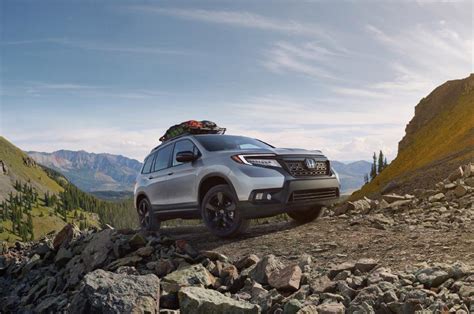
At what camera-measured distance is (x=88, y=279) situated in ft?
21.8

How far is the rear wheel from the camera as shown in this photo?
12.1 meters

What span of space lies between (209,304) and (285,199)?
3463 millimetres

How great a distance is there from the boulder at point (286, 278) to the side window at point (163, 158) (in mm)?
5708

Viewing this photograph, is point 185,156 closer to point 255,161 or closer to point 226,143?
point 226,143

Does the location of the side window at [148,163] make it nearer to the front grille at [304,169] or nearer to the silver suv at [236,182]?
the silver suv at [236,182]

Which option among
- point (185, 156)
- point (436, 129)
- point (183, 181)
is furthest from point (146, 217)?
point (436, 129)

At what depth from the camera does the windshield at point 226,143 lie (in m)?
10.3

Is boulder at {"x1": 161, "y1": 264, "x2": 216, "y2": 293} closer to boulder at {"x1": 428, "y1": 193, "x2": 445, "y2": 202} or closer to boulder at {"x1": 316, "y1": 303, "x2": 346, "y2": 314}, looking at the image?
boulder at {"x1": 316, "y1": 303, "x2": 346, "y2": 314}

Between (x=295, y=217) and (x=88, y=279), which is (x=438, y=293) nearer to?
(x=88, y=279)

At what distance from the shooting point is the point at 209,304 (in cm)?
592

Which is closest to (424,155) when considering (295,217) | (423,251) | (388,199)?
(388,199)

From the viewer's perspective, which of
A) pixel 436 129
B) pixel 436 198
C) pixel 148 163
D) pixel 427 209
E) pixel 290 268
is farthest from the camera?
pixel 436 129

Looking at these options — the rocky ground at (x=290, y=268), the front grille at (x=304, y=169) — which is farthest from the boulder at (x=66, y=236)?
the front grille at (x=304, y=169)

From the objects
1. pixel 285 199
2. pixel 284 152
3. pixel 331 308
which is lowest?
pixel 331 308
